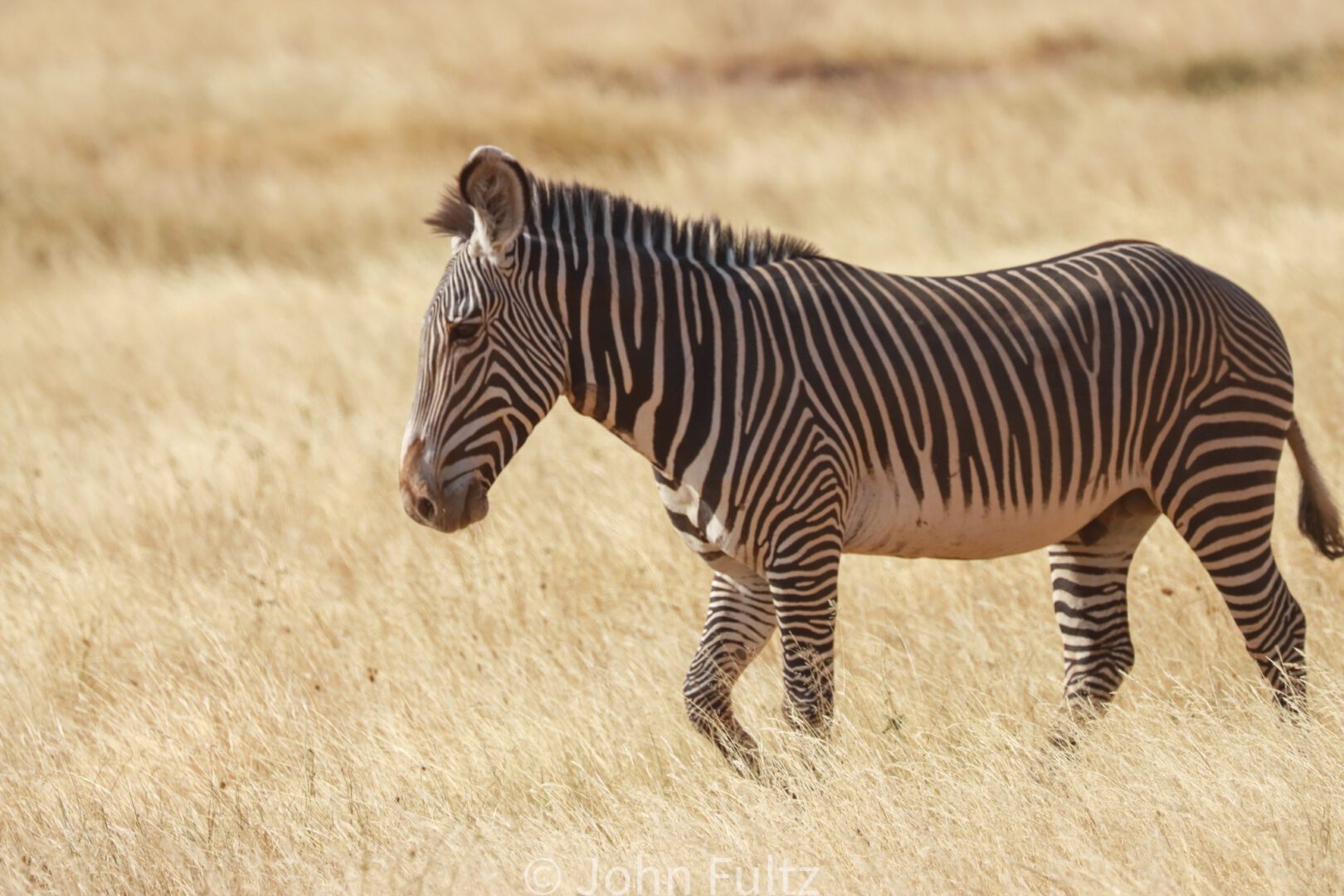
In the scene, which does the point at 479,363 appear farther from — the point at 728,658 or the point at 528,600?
the point at 528,600

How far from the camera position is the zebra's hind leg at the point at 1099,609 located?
5.34 meters

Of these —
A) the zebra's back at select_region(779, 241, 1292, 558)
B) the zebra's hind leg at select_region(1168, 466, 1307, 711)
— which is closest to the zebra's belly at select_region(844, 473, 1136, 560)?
the zebra's back at select_region(779, 241, 1292, 558)

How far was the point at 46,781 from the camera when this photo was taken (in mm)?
5074

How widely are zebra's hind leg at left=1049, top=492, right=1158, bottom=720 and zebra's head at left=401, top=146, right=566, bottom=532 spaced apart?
2208mm

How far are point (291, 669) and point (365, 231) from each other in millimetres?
10309

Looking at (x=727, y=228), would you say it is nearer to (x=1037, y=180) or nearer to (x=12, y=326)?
(x=12, y=326)

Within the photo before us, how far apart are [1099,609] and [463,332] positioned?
2.58m

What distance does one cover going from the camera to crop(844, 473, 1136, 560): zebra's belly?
4715 millimetres

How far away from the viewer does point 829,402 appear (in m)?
4.60

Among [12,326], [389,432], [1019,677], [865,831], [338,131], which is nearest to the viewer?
[865,831]

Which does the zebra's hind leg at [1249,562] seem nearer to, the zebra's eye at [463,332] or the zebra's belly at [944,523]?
the zebra's belly at [944,523]

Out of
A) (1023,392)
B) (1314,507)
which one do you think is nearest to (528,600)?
(1023,392)

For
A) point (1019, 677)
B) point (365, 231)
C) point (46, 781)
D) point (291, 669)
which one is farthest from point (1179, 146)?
point (46, 781)

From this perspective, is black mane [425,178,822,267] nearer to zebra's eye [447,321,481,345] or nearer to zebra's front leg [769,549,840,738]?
zebra's eye [447,321,481,345]
